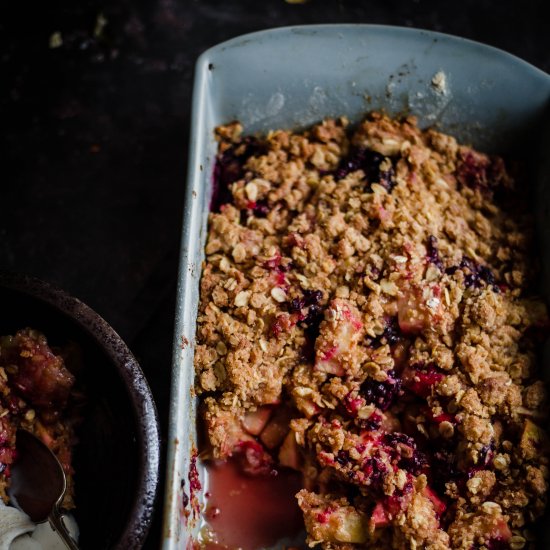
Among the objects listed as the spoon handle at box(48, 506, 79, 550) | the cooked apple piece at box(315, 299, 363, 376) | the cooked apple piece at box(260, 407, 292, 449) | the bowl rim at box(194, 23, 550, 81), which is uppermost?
the bowl rim at box(194, 23, 550, 81)

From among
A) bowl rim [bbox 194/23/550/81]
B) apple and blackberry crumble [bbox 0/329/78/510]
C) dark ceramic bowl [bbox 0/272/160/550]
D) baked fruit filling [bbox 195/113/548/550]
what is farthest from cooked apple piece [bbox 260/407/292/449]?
bowl rim [bbox 194/23/550/81]

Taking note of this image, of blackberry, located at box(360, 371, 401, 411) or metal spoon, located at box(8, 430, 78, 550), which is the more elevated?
blackberry, located at box(360, 371, 401, 411)

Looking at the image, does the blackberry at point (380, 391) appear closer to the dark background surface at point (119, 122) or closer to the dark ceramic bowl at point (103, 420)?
the dark ceramic bowl at point (103, 420)

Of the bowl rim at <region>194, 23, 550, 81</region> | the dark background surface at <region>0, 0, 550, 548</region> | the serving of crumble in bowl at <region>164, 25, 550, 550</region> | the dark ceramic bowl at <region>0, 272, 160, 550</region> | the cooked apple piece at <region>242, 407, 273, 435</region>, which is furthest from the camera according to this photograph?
the dark background surface at <region>0, 0, 550, 548</region>

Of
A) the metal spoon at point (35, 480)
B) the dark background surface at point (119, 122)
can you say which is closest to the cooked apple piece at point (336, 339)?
the dark background surface at point (119, 122)

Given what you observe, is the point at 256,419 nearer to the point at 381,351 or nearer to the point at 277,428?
the point at 277,428

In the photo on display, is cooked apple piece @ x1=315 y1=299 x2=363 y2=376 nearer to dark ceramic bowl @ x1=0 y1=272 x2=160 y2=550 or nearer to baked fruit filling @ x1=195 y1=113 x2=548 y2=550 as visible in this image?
baked fruit filling @ x1=195 y1=113 x2=548 y2=550
